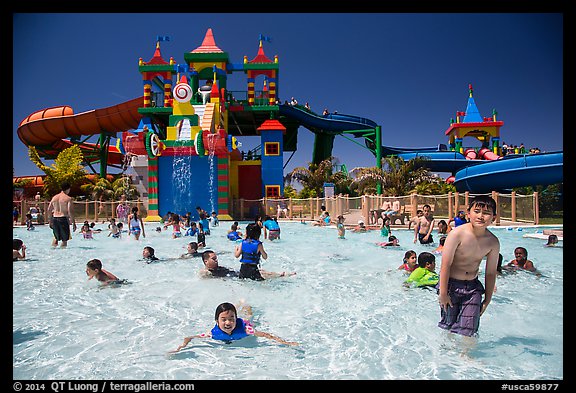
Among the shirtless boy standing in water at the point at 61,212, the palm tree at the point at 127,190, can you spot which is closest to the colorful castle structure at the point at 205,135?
the palm tree at the point at 127,190

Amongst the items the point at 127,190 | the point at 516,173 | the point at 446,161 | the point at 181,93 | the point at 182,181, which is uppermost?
the point at 181,93

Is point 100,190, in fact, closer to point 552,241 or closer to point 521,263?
point 552,241

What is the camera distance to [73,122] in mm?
29562

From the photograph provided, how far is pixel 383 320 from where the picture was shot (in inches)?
176

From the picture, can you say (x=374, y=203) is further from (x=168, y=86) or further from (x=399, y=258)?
(x=168, y=86)

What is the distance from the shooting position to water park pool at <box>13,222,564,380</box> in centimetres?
322

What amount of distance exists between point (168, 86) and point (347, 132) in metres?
13.3

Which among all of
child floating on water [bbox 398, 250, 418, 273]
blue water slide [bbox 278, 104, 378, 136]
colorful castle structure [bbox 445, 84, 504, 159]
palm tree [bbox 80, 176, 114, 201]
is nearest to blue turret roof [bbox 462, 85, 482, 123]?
colorful castle structure [bbox 445, 84, 504, 159]

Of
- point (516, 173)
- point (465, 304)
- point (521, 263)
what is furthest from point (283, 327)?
point (516, 173)

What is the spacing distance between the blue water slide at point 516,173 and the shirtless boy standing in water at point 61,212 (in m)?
20.8

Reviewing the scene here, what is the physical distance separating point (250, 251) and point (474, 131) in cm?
3159

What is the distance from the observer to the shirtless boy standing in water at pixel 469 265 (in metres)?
3.20

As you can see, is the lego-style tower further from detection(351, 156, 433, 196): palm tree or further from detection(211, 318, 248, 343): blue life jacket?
detection(211, 318, 248, 343): blue life jacket
